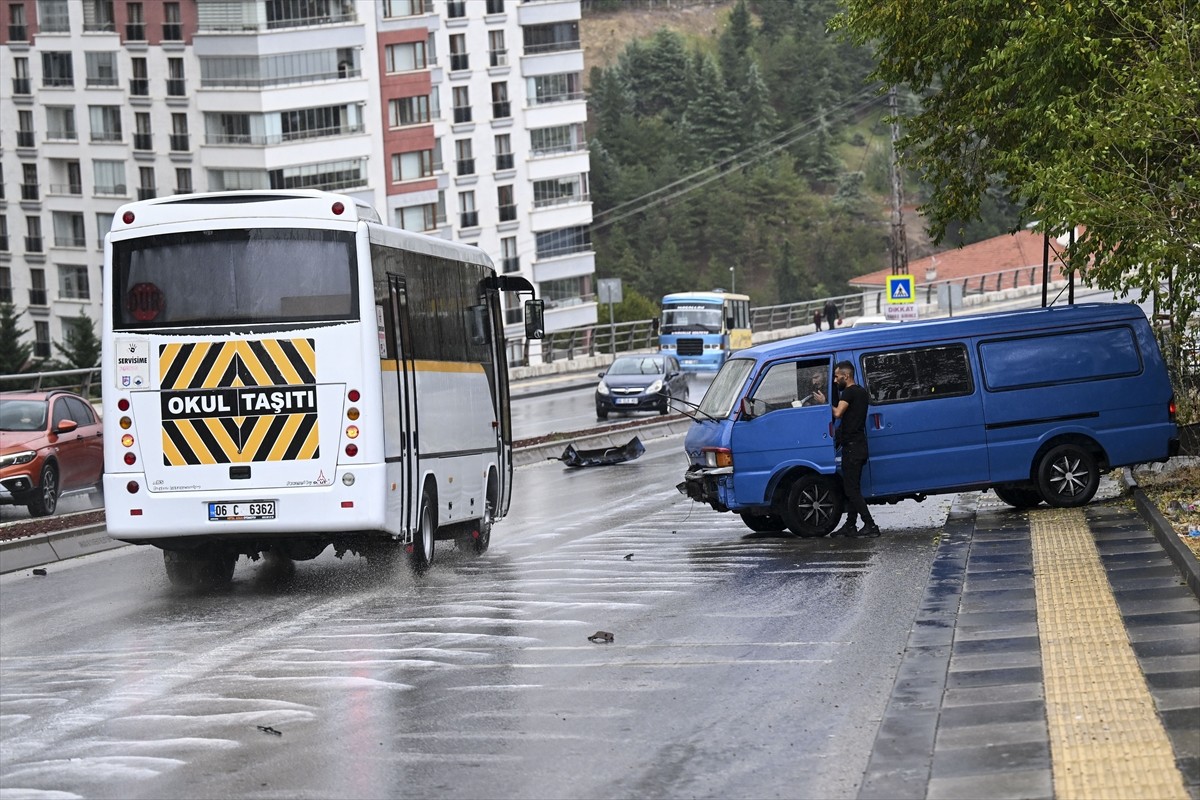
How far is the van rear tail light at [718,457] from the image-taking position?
19.0m

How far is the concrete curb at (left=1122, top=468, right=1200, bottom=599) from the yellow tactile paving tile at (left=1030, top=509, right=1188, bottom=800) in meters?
0.54

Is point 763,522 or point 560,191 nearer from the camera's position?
point 763,522

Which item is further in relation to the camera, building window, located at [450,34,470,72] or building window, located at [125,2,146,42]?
building window, located at [450,34,470,72]

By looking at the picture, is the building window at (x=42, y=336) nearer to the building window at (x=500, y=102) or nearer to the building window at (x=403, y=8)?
the building window at (x=403, y=8)

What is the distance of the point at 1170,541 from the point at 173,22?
3346 inches

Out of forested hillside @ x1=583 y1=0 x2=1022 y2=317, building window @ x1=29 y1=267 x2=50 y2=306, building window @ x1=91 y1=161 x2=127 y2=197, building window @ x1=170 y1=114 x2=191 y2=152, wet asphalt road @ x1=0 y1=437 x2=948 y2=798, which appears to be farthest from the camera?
forested hillside @ x1=583 y1=0 x2=1022 y2=317

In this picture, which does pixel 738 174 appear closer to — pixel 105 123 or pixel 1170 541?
pixel 105 123

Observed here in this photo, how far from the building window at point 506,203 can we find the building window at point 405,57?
13819 mm

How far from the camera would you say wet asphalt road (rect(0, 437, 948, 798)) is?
328 inches

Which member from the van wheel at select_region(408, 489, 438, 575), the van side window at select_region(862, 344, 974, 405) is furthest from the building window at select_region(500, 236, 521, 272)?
the van wheel at select_region(408, 489, 438, 575)

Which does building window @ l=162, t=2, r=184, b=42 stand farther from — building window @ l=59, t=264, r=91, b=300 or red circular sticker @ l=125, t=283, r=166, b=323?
red circular sticker @ l=125, t=283, r=166, b=323

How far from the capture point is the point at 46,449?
24.5 metres

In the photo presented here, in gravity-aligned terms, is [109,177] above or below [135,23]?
below

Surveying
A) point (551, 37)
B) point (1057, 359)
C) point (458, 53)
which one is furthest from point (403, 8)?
point (1057, 359)
